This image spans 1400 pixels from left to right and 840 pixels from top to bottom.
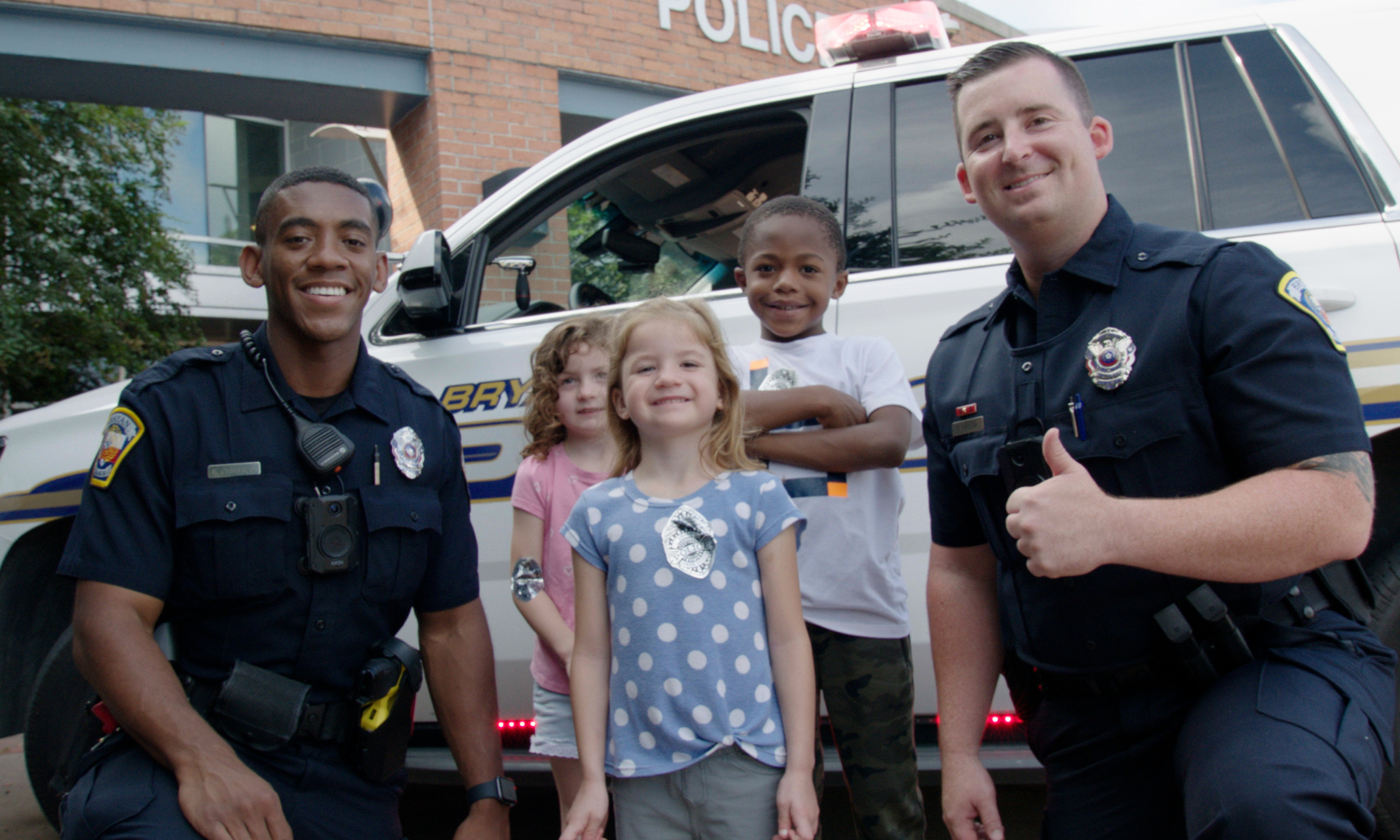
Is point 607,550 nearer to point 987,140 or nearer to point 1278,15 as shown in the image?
point 987,140

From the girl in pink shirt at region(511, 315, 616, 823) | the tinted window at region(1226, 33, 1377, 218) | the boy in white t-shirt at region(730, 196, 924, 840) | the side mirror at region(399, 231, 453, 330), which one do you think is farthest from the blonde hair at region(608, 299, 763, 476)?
the tinted window at region(1226, 33, 1377, 218)

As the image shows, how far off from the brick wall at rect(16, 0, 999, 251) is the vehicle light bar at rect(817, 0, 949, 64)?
194 inches

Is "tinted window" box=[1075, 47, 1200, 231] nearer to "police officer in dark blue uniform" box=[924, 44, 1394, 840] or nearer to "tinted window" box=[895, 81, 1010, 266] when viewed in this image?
"tinted window" box=[895, 81, 1010, 266]

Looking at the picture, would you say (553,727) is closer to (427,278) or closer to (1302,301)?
(427,278)

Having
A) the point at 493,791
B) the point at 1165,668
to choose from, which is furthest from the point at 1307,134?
the point at 493,791

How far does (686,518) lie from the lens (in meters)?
→ 1.69

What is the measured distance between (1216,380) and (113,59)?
23.9 feet

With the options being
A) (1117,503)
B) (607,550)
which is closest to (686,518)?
(607,550)

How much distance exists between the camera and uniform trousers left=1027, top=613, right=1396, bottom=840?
1213 millimetres

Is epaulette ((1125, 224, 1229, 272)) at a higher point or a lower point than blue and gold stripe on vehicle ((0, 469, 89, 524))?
higher

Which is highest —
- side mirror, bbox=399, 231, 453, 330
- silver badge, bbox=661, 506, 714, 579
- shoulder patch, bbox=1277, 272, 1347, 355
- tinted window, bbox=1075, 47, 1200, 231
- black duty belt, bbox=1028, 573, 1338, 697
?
tinted window, bbox=1075, 47, 1200, 231

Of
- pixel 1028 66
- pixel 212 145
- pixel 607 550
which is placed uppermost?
pixel 212 145

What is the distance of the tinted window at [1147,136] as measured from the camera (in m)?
2.43

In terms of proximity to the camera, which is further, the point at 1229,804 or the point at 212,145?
the point at 212,145
